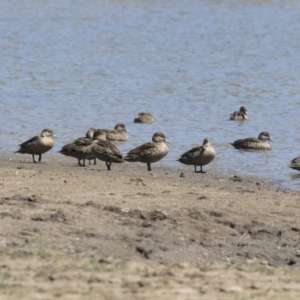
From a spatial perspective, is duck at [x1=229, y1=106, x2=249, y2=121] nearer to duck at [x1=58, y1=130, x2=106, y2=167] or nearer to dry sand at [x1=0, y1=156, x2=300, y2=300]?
duck at [x1=58, y1=130, x2=106, y2=167]

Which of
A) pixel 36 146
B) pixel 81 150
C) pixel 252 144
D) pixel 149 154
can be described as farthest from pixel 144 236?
pixel 252 144

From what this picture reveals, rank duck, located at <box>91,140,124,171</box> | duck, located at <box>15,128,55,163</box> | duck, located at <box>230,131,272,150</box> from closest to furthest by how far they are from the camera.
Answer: duck, located at <box>91,140,124,171</box> → duck, located at <box>15,128,55,163</box> → duck, located at <box>230,131,272,150</box>

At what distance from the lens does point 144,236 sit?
9.85 meters

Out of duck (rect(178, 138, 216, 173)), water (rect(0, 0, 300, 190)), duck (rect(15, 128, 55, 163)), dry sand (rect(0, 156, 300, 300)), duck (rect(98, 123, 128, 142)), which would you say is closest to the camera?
dry sand (rect(0, 156, 300, 300))

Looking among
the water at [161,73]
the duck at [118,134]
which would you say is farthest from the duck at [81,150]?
the duck at [118,134]

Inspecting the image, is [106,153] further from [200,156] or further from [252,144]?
[252,144]

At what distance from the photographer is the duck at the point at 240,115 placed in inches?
834

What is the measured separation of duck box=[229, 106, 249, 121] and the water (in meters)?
0.28

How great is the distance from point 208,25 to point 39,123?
24.6m

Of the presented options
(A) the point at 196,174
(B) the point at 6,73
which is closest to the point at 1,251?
(A) the point at 196,174

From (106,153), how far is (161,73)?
14588mm

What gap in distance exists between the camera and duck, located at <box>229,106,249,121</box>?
21188mm

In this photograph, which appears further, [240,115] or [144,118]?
[240,115]

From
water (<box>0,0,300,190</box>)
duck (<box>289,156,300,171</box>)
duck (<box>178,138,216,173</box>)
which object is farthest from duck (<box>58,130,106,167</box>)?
duck (<box>289,156,300,171</box>)
